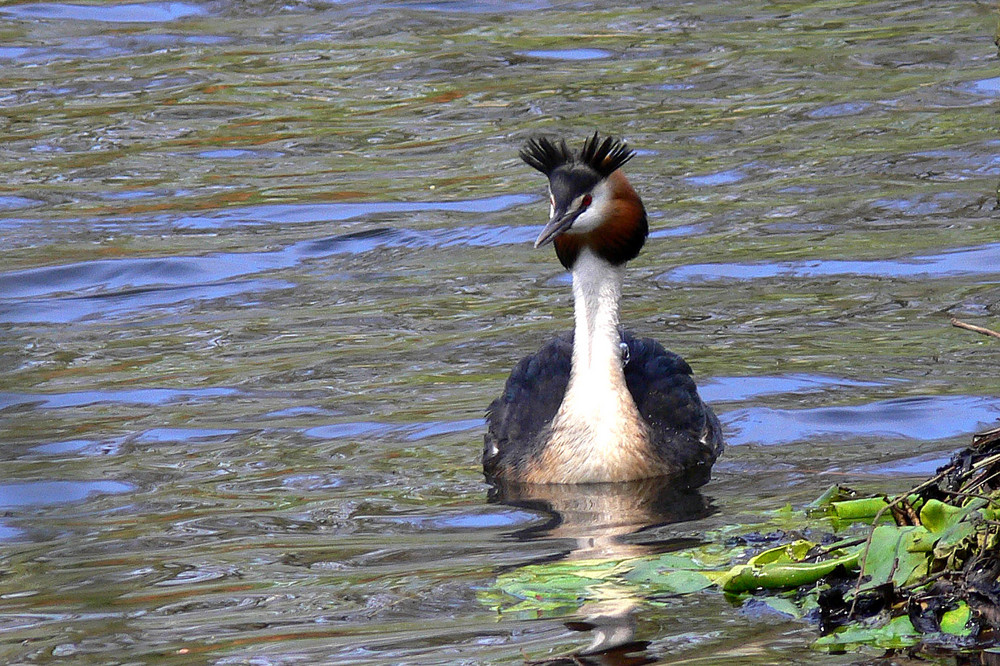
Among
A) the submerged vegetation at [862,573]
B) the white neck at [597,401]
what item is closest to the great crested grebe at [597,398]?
the white neck at [597,401]

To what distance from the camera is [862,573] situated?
5230 mm

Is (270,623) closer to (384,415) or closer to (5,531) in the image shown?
(5,531)

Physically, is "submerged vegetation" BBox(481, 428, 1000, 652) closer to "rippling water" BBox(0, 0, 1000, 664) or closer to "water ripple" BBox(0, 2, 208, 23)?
"rippling water" BBox(0, 0, 1000, 664)

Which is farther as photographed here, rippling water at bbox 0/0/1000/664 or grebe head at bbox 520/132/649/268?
grebe head at bbox 520/132/649/268

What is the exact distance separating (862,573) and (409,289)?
620cm

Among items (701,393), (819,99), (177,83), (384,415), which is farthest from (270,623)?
(177,83)

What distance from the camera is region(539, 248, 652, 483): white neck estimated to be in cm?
798

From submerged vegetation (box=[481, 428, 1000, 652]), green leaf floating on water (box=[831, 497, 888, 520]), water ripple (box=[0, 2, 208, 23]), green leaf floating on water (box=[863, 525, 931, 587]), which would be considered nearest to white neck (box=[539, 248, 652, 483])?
submerged vegetation (box=[481, 428, 1000, 652])

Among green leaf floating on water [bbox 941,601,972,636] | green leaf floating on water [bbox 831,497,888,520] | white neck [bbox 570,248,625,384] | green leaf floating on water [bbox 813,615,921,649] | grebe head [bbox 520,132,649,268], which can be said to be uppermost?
grebe head [bbox 520,132,649,268]

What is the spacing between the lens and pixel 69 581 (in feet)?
21.1

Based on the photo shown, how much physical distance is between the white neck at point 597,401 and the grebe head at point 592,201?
0.07 m

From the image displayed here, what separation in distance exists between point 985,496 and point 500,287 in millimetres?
5941

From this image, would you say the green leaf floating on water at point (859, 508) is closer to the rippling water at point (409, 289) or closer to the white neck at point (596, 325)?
the rippling water at point (409, 289)

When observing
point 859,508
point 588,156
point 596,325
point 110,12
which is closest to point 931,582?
point 859,508
